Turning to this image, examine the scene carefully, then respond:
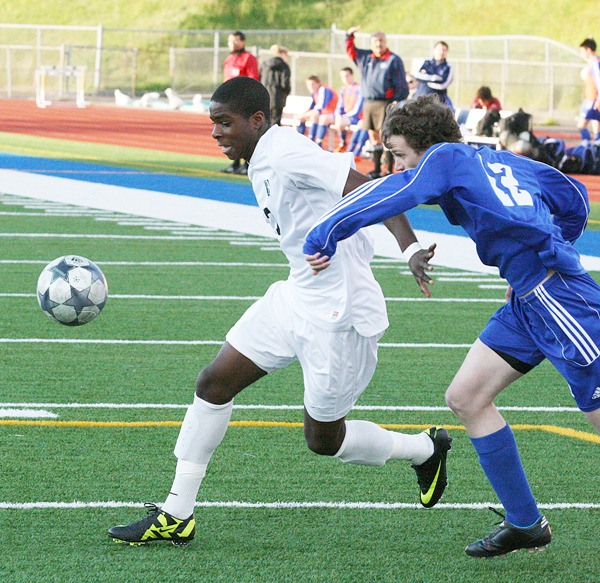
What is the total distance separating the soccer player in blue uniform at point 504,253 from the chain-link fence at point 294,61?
87.3 ft

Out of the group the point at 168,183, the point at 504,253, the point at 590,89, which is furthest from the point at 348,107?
the point at 504,253

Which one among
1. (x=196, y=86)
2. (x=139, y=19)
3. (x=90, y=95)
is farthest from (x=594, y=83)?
(x=139, y=19)

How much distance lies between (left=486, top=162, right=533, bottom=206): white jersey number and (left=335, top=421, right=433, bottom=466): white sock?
1.24 meters

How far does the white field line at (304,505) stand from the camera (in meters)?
5.23

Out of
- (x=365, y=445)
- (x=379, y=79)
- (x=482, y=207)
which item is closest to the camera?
(x=482, y=207)

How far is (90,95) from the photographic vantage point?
43656 millimetres

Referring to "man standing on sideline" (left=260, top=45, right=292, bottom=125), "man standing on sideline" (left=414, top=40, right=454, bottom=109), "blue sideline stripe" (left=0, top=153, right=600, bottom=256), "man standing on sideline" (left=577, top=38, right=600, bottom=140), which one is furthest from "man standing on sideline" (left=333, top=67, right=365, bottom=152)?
"blue sideline stripe" (left=0, top=153, right=600, bottom=256)

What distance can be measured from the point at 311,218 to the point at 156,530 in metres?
1.34

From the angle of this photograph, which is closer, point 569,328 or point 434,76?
point 569,328

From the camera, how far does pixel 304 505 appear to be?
5359 millimetres

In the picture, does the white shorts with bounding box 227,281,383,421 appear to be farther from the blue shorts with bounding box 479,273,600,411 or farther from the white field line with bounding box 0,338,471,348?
the white field line with bounding box 0,338,471,348

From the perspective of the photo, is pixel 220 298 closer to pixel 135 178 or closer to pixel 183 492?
pixel 183 492

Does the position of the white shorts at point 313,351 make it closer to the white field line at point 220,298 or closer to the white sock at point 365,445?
the white sock at point 365,445

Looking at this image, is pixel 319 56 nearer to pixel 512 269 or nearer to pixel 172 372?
pixel 172 372
